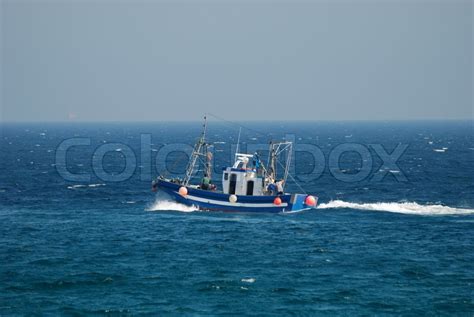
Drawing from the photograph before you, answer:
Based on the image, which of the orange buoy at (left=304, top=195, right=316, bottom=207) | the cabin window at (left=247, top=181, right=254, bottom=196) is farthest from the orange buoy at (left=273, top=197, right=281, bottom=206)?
the cabin window at (left=247, top=181, right=254, bottom=196)

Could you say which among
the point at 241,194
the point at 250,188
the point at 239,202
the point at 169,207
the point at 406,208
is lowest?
the point at 169,207

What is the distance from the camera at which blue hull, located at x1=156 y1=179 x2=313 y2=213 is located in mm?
67250

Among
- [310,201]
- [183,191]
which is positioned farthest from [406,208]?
[183,191]

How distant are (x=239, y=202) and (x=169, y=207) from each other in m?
8.18

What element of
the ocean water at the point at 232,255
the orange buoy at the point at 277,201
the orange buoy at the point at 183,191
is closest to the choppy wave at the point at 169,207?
the ocean water at the point at 232,255

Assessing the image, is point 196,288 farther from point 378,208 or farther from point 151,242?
point 378,208

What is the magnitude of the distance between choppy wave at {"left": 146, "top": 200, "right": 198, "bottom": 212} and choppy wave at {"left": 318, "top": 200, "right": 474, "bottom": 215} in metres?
15.1

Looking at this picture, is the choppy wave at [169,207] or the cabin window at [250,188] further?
the cabin window at [250,188]

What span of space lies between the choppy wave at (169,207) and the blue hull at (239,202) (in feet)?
1.92

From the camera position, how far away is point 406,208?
224 ft

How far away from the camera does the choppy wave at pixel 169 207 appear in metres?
69.0

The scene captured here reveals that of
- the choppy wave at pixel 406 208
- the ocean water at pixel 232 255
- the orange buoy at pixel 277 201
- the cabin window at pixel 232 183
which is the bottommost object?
the ocean water at pixel 232 255

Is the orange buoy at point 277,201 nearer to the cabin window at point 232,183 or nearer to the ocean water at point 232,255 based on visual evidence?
the ocean water at point 232,255

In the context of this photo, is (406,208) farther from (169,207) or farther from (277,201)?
(169,207)
